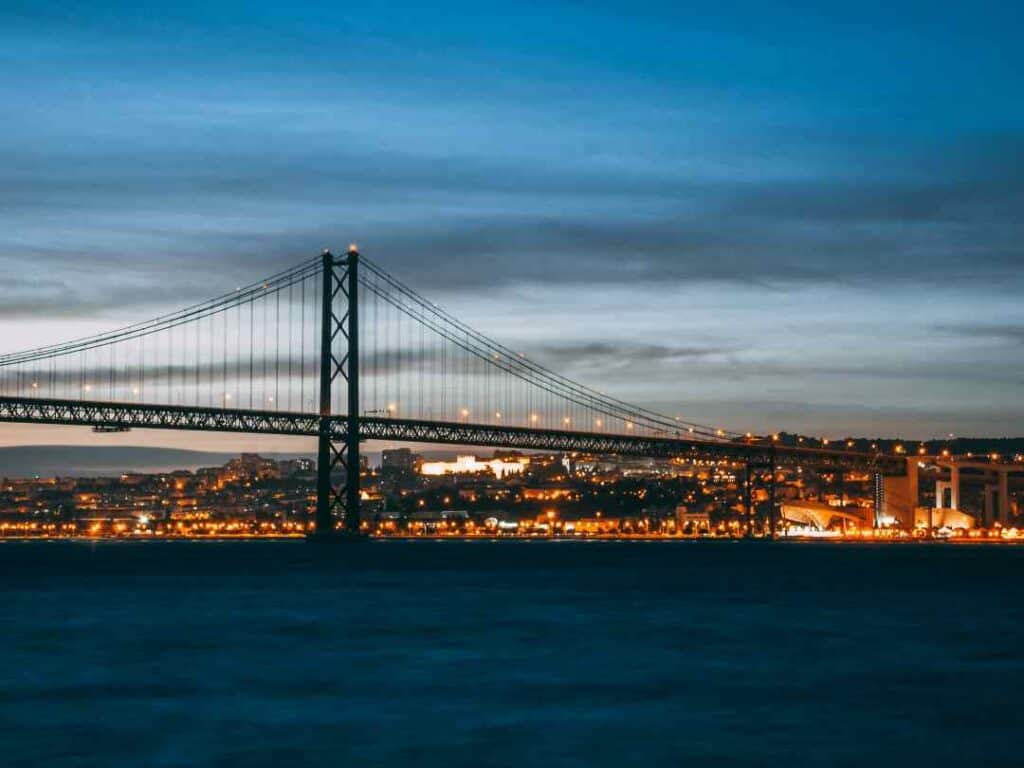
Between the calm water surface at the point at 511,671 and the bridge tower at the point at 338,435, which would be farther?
the bridge tower at the point at 338,435

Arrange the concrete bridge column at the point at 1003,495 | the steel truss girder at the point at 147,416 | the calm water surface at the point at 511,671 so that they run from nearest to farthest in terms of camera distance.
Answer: the calm water surface at the point at 511,671
the steel truss girder at the point at 147,416
the concrete bridge column at the point at 1003,495

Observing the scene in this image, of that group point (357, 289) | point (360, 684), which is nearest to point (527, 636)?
point (360, 684)

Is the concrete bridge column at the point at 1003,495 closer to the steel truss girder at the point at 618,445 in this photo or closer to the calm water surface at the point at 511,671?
the steel truss girder at the point at 618,445

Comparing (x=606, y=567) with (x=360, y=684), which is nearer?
(x=360, y=684)

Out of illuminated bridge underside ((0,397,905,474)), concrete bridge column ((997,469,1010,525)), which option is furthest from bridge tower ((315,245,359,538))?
concrete bridge column ((997,469,1010,525))

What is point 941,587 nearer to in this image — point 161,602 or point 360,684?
point 161,602

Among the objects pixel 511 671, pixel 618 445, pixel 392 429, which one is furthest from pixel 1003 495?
pixel 511 671

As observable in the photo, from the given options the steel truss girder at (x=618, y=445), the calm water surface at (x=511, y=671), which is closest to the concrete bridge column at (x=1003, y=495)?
the steel truss girder at (x=618, y=445)
